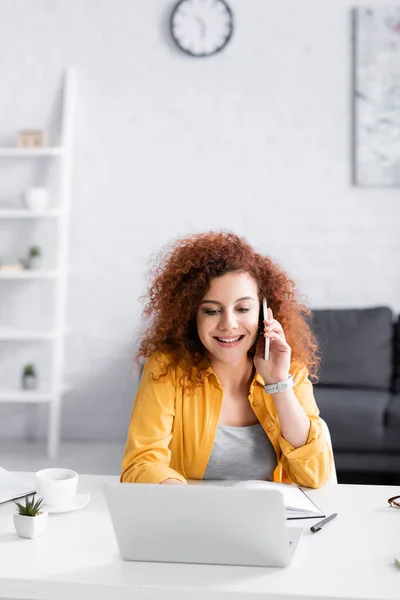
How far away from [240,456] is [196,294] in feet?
1.21

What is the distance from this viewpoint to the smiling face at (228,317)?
65.3 inches

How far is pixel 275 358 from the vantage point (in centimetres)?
167

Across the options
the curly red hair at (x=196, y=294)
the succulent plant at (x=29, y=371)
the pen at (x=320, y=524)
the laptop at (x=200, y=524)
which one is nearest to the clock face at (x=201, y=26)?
the succulent plant at (x=29, y=371)

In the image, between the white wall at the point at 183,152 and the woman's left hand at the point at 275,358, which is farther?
the white wall at the point at 183,152

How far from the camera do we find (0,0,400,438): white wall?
3910mm

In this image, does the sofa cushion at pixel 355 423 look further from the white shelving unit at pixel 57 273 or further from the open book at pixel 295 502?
the open book at pixel 295 502

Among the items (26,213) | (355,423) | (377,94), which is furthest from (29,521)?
(377,94)

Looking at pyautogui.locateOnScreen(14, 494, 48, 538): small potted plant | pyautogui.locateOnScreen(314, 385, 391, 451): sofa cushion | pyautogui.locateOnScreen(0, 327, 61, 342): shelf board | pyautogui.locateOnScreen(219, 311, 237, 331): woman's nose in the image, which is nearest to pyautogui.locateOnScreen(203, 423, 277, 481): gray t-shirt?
pyautogui.locateOnScreen(219, 311, 237, 331): woman's nose

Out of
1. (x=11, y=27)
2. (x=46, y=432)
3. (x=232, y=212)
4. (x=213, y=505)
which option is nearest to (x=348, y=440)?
(x=232, y=212)

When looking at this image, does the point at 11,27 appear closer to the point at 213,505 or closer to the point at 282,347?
the point at 282,347

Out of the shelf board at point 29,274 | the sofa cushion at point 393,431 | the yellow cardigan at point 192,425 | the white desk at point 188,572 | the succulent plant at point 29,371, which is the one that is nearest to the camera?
the white desk at point 188,572

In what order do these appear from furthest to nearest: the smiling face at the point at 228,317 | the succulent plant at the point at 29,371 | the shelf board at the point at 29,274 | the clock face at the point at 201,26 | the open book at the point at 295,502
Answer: the succulent plant at the point at 29,371
the clock face at the point at 201,26
the shelf board at the point at 29,274
the smiling face at the point at 228,317
the open book at the point at 295,502

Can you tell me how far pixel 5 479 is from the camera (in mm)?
1464

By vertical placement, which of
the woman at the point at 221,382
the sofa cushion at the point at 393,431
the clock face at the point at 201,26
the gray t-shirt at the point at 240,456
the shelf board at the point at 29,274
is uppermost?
the clock face at the point at 201,26
